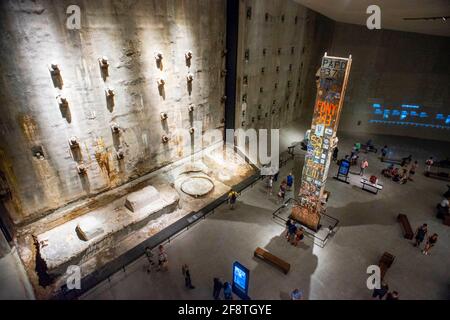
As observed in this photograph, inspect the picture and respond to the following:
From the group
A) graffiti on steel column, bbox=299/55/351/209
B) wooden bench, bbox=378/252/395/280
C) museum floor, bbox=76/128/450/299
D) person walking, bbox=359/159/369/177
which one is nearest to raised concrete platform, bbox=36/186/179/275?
museum floor, bbox=76/128/450/299

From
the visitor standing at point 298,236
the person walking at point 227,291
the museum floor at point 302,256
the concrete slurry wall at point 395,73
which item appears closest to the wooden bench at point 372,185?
the museum floor at point 302,256

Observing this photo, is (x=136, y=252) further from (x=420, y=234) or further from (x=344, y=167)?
(x=344, y=167)

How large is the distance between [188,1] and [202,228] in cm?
1241

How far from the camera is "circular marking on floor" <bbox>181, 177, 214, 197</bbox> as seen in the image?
17281 millimetres

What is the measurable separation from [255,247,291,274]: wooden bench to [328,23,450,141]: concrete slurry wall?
66.0 feet

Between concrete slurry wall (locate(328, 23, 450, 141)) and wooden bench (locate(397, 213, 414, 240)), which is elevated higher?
concrete slurry wall (locate(328, 23, 450, 141))

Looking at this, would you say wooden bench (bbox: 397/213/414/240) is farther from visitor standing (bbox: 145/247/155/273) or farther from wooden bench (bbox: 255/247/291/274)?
visitor standing (bbox: 145/247/155/273)

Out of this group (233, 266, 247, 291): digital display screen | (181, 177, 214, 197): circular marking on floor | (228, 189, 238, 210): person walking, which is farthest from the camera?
(181, 177, 214, 197): circular marking on floor

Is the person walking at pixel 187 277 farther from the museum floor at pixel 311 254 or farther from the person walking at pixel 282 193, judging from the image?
the person walking at pixel 282 193

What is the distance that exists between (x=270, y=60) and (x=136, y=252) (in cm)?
1613

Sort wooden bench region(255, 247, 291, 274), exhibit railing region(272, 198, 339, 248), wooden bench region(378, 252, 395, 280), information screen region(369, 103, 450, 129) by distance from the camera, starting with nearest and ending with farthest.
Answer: wooden bench region(255, 247, 291, 274) < wooden bench region(378, 252, 395, 280) < exhibit railing region(272, 198, 339, 248) < information screen region(369, 103, 450, 129)

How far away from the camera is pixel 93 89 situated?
43.6ft

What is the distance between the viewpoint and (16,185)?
12.3 metres
